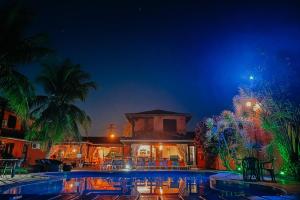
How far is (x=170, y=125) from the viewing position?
94.3 ft

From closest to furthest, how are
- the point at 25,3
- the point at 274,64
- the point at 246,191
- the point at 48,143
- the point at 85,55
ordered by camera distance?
the point at 246,191, the point at 274,64, the point at 25,3, the point at 85,55, the point at 48,143

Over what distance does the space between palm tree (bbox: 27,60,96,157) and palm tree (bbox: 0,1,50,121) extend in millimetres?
6304

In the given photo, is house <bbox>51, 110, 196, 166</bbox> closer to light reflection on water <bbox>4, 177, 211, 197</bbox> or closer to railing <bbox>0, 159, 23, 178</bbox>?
railing <bbox>0, 159, 23, 178</bbox>

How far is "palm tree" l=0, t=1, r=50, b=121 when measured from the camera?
12828 mm

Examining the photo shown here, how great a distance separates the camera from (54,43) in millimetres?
15516

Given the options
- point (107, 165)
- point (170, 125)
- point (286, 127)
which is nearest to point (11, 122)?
point (107, 165)

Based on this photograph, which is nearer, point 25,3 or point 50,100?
point 25,3

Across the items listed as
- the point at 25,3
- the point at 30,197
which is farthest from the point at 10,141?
the point at 30,197

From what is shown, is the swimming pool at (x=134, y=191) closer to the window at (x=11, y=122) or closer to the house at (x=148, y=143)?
the house at (x=148, y=143)

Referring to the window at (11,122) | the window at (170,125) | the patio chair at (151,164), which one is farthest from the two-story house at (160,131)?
the window at (11,122)

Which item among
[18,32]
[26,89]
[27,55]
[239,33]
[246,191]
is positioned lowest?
[246,191]

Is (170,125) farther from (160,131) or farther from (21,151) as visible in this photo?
(21,151)

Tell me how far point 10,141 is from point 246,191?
869 inches

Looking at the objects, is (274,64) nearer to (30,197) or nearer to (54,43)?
(30,197)
